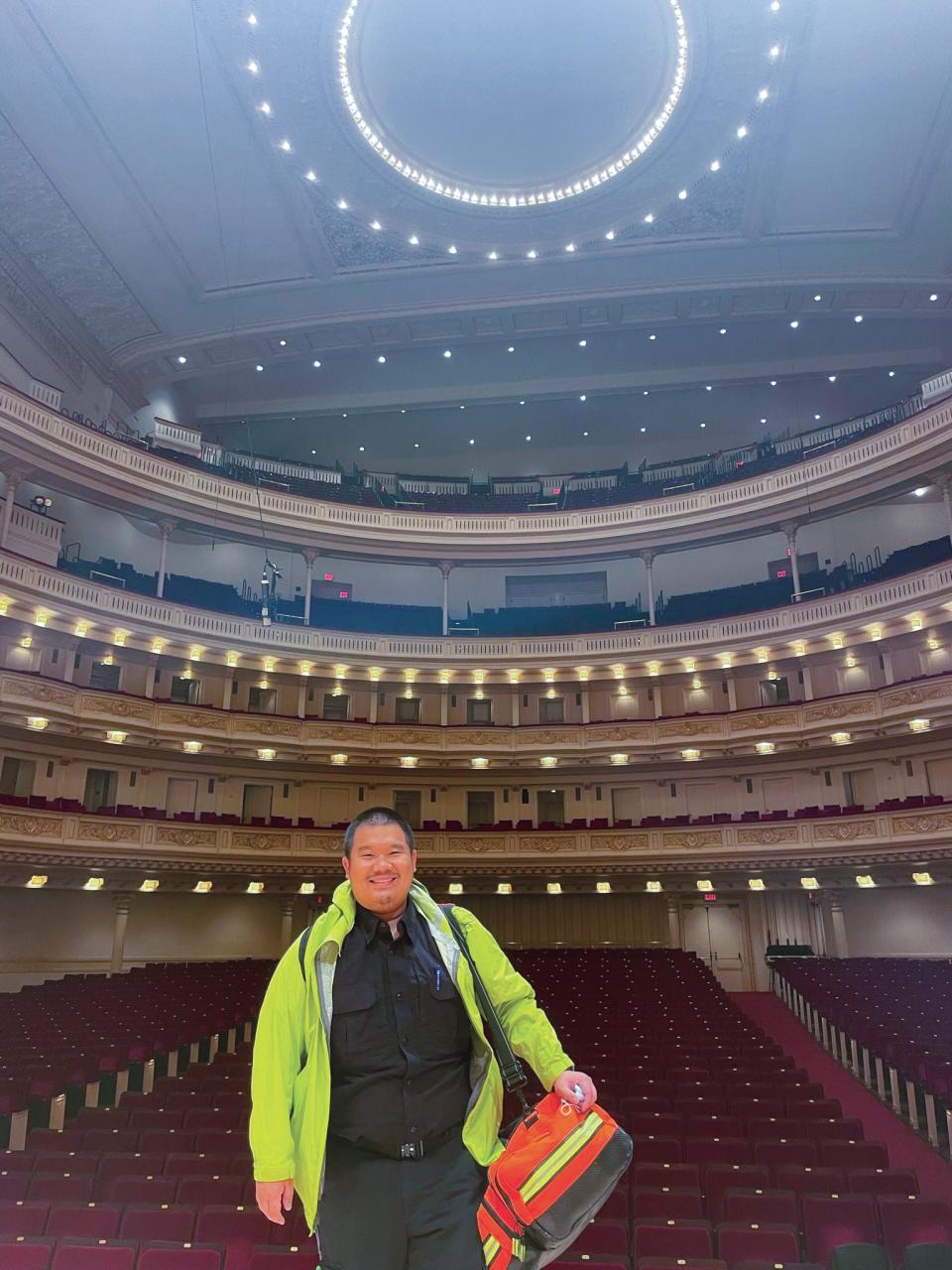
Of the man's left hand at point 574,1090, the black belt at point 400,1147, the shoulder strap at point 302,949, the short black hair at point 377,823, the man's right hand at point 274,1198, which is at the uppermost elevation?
the short black hair at point 377,823

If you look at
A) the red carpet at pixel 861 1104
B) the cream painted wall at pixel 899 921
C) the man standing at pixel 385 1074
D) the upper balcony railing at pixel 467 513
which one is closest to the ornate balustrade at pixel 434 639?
the upper balcony railing at pixel 467 513

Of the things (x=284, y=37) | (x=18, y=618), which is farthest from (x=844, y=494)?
(x=18, y=618)

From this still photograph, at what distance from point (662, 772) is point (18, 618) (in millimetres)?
17076

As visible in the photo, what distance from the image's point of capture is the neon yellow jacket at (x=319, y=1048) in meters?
2.18

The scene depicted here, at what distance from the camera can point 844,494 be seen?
2252 cm

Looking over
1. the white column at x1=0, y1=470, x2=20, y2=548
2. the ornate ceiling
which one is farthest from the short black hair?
the ornate ceiling

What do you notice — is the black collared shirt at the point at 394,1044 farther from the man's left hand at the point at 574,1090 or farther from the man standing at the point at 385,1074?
the man's left hand at the point at 574,1090

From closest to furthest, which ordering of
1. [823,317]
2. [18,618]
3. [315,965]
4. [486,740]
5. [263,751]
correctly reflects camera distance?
[315,965] < [18,618] < [263,751] < [486,740] < [823,317]

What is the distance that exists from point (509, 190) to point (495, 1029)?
2446 cm

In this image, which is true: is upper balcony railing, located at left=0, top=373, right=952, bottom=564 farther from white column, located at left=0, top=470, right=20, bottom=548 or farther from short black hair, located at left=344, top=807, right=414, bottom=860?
short black hair, located at left=344, top=807, right=414, bottom=860

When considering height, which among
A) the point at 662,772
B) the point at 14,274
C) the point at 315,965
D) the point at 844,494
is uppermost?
the point at 14,274

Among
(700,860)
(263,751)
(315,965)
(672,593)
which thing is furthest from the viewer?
(672,593)

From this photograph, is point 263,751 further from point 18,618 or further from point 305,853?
point 18,618

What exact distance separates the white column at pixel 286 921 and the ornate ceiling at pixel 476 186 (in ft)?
58.4
